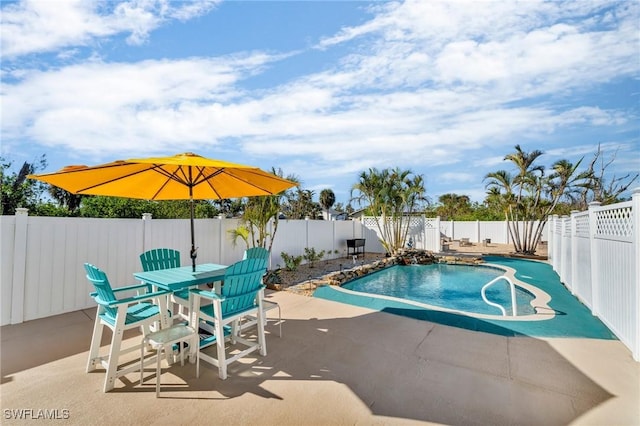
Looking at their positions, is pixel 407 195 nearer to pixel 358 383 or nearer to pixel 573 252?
pixel 573 252

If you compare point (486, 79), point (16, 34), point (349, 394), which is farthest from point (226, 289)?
point (486, 79)

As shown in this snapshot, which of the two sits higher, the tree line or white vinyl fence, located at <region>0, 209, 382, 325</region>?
the tree line

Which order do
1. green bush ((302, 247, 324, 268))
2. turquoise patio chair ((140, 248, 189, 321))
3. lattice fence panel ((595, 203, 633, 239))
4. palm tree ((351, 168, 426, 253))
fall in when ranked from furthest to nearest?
1. palm tree ((351, 168, 426, 253))
2. green bush ((302, 247, 324, 268))
3. turquoise patio chair ((140, 248, 189, 321))
4. lattice fence panel ((595, 203, 633, 239))

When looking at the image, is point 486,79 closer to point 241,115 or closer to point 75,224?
point 241,115

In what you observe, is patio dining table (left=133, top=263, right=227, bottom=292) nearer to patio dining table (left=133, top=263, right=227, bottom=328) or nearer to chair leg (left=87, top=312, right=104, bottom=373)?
patio dining table (left=133, top=263, right=227, bottom=328)

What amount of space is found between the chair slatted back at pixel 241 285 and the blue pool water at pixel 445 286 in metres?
4.62

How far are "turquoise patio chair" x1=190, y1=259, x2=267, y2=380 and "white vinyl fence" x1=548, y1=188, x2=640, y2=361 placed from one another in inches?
157

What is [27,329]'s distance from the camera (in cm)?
399

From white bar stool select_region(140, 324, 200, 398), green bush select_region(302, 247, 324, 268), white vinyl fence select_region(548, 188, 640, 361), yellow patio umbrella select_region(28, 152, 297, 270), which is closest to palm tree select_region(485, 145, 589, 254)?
white vinyl fence select_region(548, 188, 640, 361)

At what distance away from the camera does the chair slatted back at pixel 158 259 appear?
4.09 m

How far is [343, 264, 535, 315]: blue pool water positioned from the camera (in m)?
6.39

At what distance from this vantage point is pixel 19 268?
4.23 metres

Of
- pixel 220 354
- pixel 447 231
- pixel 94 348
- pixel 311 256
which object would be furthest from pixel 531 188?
pixel 94 348

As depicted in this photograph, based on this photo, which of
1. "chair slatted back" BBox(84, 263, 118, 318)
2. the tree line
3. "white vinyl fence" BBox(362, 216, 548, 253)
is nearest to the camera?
"chair slatted back" BBox(84, 263, 118, 318)
